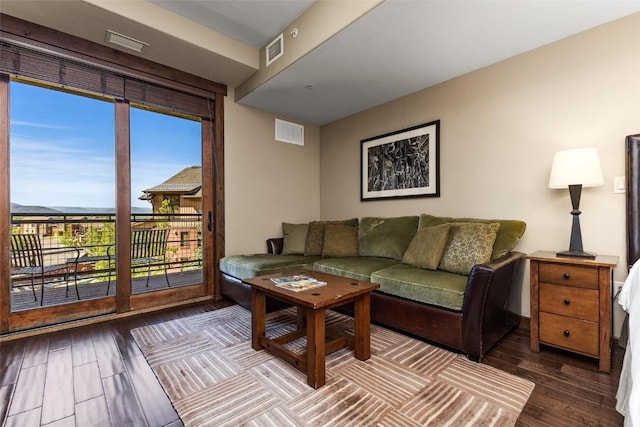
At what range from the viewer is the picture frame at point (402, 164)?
10.3 feet

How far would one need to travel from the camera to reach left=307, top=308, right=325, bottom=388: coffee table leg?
160 centimetres

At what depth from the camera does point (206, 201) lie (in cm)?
338

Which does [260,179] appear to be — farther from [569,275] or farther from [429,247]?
[569,275]

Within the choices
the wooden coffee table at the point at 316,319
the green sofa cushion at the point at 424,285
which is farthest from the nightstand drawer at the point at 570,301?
the wooden coffee table at the point at 316,319

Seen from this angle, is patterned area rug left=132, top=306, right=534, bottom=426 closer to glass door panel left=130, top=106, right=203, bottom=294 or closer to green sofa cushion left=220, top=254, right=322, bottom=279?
green sofa cushion left=220, top=254, right=322, bottom=279

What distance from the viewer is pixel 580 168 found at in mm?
1940

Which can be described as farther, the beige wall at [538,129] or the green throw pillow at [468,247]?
the green throw pillow at [468,247]

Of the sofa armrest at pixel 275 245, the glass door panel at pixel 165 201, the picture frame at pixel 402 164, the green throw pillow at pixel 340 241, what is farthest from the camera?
the sofa armrest at pixel 275 245

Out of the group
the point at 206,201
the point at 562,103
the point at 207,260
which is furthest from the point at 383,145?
the point at 207,260

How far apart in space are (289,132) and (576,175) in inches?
129

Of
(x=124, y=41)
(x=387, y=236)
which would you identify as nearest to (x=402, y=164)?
(x=387, y=236)

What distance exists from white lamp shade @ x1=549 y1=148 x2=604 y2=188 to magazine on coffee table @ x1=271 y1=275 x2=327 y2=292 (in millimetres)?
1862

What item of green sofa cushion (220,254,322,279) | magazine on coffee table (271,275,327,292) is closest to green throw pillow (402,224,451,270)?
magazine on coffee table (271,275,327,292)

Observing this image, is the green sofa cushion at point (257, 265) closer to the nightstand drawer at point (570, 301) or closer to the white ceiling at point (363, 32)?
the white ceiling at point (363, 32)
